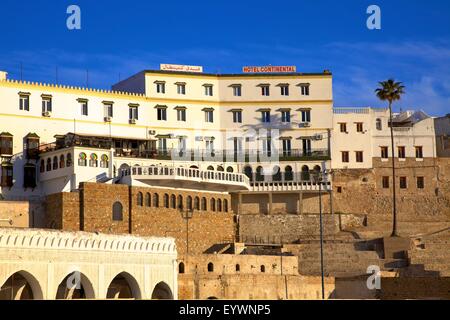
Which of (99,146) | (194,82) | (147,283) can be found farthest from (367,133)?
(147,283)

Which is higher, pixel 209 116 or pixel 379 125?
pixel 209 116

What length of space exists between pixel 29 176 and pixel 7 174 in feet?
5.39

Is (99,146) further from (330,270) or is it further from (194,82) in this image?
(330,270)

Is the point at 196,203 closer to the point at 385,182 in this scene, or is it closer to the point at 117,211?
the point at 117,211

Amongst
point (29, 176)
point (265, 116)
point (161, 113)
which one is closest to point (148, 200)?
point (29, 176)

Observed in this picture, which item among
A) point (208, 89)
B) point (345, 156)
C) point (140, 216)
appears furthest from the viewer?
point (208, 89)

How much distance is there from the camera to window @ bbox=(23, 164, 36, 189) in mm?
71006

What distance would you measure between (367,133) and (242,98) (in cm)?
1108

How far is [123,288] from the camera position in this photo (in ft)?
190

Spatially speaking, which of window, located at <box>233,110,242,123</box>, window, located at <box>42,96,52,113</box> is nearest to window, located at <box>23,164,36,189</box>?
window, located at <box>42,96,52,113</box>

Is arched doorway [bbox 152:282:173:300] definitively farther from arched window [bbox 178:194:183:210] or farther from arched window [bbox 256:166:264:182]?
arched window [bbox 256:166:264:182]

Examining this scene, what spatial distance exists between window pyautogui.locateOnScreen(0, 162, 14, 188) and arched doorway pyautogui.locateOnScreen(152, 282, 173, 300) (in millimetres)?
17433

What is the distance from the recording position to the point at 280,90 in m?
83.4

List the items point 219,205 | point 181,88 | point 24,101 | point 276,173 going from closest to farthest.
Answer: point 24,101
point 219,205
point 276,173
point 181,88
